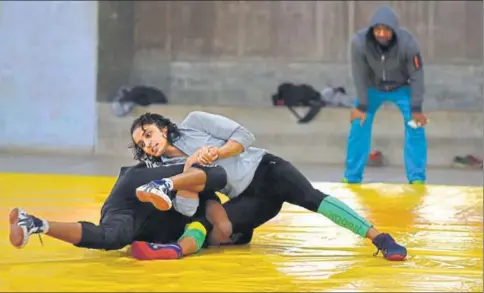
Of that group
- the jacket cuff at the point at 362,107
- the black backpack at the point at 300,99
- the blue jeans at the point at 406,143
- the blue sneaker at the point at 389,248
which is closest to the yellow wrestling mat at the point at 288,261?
the blue sneaker at the point at 389,248

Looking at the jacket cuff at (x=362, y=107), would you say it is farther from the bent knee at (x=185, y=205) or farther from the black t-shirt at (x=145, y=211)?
the bent knee at (x=185, y=205)

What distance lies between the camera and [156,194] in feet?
11.2

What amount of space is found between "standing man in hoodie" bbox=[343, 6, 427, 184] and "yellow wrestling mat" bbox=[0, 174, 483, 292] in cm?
158

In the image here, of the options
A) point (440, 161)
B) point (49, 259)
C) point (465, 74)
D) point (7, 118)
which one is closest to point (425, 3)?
point (465, 74)

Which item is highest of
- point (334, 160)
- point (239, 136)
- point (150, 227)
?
point (239, 136)

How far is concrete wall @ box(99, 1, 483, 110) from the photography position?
33.5 ft

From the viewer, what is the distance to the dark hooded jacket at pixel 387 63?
680cm

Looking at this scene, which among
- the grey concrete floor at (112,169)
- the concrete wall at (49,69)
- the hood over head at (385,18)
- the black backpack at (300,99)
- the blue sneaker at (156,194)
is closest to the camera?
the blue sneaker at (156,194)

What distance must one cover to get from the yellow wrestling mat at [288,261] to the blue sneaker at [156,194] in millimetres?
223

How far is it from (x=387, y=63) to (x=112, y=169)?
2509mm

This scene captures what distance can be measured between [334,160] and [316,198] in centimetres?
542

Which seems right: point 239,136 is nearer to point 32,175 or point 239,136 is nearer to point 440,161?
point 32,175

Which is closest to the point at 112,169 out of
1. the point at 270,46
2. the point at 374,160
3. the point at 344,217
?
the point at 374,160

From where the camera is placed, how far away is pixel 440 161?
29.7 feet
